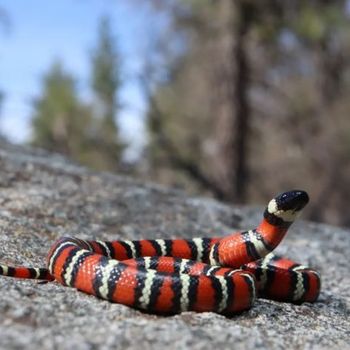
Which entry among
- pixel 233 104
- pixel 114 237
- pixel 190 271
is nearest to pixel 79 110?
pixel 233 104

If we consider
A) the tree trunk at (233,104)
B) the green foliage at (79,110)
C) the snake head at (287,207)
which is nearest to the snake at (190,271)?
the snake head at (287,207)

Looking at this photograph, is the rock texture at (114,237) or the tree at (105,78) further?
the tree at (105,78)

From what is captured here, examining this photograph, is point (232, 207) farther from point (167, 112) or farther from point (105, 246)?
point (167, 112)

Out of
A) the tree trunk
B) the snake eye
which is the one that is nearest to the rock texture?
the snake eye

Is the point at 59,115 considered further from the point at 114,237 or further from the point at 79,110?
the point at 114,237

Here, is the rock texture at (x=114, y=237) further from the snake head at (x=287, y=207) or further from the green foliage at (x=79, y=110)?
the green foliage at (x=79, y=110)

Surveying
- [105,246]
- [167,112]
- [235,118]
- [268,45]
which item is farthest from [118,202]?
[167,112]
